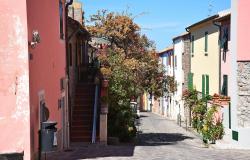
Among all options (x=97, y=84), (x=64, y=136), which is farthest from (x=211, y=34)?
(x=64, y=136)

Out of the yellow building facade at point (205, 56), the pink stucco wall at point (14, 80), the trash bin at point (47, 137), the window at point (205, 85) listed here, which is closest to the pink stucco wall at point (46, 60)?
the trash bin at point (47, 137)

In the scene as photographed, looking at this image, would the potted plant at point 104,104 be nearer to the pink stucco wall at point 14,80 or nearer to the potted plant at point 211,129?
the potted plant at point 211,129

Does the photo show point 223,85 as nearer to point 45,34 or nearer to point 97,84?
point 97,84

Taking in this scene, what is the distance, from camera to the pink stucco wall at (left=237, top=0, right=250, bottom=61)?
21203 millimetres

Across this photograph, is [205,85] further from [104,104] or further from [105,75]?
[104,104]

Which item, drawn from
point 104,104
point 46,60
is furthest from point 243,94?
point 46,60

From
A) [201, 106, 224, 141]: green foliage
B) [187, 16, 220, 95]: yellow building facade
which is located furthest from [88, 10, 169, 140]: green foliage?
[201, 106, 224, 141]: green foliage

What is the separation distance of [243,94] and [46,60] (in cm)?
1027

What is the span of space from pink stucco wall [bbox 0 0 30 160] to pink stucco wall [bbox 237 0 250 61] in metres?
12.4

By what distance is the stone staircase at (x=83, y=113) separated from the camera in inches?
843

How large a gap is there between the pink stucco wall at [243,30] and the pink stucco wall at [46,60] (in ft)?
25.4

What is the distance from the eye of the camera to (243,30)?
21.4m

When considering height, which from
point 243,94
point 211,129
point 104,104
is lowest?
point 211,129

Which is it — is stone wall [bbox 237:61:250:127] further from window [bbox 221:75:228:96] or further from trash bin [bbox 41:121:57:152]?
trash bin [bbox 41:121:57:152]
